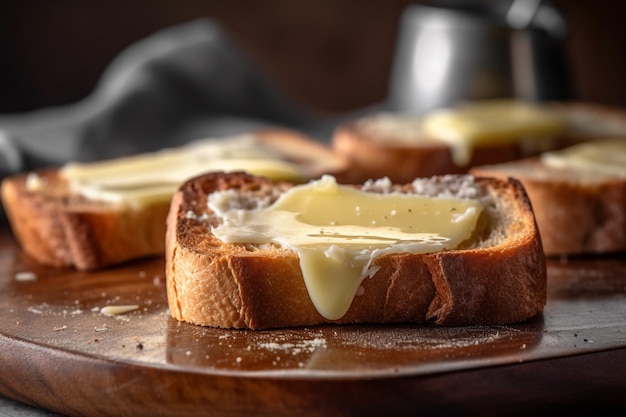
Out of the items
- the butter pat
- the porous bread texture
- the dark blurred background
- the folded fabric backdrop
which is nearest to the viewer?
the porous bread texture

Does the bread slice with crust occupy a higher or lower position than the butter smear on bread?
lower

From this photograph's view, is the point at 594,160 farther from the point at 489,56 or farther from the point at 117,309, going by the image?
the point at 117,309

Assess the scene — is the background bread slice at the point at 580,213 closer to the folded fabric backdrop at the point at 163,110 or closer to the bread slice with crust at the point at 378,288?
the bread slice with crust at the point at 378,288

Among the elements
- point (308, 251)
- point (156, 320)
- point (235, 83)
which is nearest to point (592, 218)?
point (308, 251)

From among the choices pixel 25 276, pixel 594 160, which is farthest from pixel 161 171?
pixel 594 160

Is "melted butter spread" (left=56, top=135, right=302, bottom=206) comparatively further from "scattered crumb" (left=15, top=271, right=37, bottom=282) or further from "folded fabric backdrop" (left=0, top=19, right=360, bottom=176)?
"folded fabric backdrop" (left=0, top=19, right=360, bottom=176)

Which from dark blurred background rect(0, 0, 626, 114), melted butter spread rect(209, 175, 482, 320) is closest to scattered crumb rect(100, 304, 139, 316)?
melted butter spread rect(209, 175, 482, 320)
